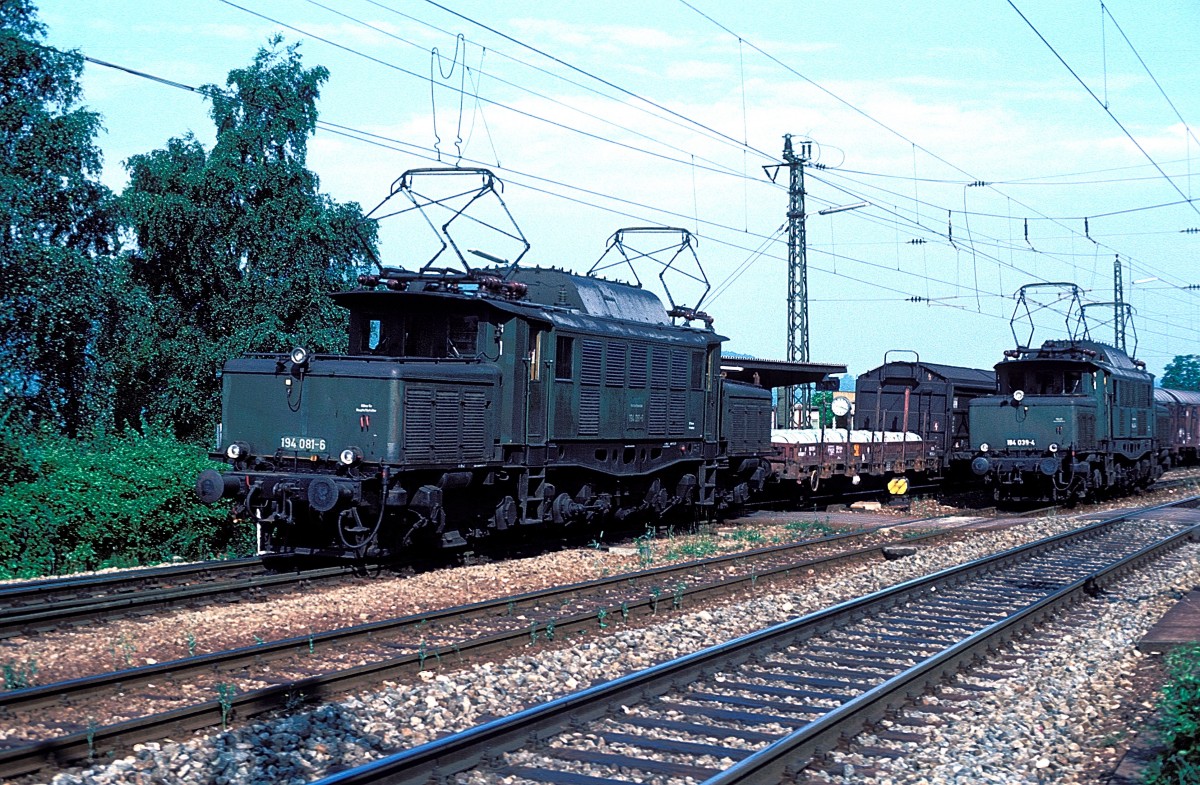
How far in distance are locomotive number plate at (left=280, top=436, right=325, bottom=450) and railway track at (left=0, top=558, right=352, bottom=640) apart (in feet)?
4.81

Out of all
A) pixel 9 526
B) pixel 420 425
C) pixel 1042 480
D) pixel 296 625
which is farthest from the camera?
pixel 1042 480

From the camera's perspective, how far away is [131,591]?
1230 cm

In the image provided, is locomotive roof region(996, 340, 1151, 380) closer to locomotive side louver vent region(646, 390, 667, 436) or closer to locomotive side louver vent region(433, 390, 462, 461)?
locomotive side louver vent region(646, 390, 667, 436)

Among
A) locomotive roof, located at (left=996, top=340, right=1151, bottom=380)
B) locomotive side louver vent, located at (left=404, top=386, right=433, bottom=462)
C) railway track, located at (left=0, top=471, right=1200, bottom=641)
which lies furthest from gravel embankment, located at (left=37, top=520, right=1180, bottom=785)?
locomotive roof, located at (left=996, top=340, right=1151, bottom=380)

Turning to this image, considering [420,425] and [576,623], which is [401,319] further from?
[576,623]

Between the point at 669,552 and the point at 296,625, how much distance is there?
7.24m

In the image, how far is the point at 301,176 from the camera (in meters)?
27.5

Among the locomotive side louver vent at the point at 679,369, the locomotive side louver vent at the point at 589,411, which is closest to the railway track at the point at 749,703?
the locomotive side louver vent at the point at 589,411

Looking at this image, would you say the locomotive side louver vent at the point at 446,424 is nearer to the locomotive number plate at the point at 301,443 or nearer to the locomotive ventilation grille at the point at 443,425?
the locomotive ventilation grille at the point at 443,425

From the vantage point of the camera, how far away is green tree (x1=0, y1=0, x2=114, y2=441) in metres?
21.4

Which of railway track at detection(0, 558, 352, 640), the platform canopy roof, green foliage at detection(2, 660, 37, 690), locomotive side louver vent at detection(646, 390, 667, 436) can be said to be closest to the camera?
green foliage at detection(2, 660, 37, 690)

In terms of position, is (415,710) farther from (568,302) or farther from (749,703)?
(568,302)

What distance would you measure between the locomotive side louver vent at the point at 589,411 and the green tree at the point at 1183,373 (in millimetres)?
112068

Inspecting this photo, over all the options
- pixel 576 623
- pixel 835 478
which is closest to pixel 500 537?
pixel 576 623
